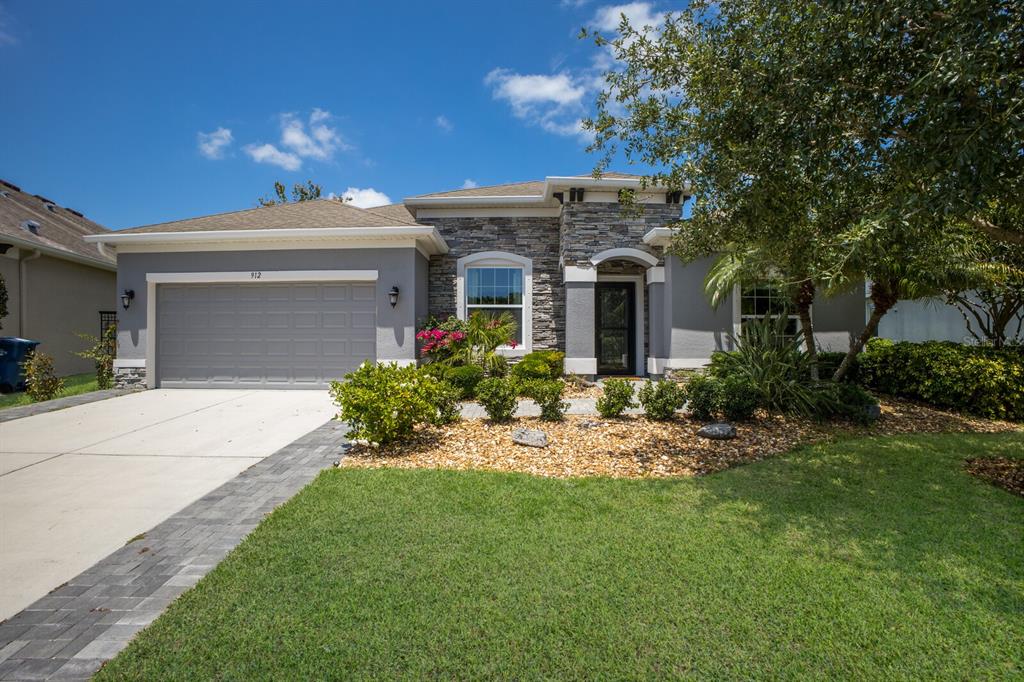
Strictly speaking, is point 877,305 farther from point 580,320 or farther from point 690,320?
point 580,320

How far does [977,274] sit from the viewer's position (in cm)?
689

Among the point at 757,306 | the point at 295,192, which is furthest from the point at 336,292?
the point at 295,192

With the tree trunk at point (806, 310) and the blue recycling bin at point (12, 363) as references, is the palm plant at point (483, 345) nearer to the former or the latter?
the tree trunk at point (806, 310)

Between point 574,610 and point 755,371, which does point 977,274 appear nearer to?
point 755,371

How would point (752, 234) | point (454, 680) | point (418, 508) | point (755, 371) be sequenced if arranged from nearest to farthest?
point (454, 680)
point (418, 508)
point (752, 234)
point (755, 371)

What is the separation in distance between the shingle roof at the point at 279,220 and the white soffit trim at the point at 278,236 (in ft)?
0.82

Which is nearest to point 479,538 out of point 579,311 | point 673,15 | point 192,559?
point 192,559

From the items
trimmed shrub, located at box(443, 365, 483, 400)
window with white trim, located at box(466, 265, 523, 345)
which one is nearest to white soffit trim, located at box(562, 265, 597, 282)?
window with white trim, located at box(466, 265, 523, 345)

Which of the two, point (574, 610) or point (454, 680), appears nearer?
point (454, 680)

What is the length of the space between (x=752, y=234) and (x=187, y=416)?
8.64m

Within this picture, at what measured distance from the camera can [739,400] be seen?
6.26m

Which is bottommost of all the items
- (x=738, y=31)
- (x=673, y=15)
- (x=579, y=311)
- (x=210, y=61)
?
(x=579, y=311)

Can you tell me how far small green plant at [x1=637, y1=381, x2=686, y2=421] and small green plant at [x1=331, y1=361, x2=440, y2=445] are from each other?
10.4 feet

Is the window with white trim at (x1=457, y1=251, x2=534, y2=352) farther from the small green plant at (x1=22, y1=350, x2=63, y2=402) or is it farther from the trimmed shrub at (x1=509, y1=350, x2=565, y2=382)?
the small green plant at (x1=22, y1=350, x2=63, y2=402)
